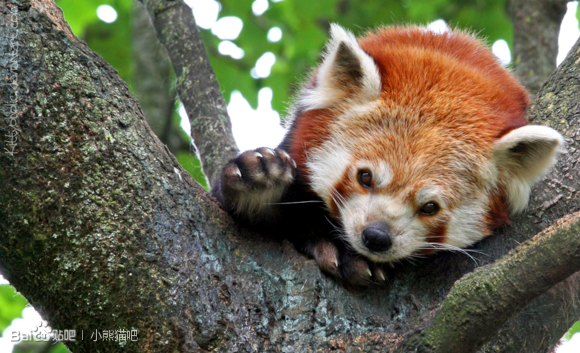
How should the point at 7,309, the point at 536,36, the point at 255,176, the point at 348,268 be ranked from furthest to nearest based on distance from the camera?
1. the point at 7,309
2. the point at 536,36
3. the point at 255,176
4. the point at 348,268

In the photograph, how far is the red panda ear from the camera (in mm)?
2771

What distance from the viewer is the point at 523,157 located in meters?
2.59

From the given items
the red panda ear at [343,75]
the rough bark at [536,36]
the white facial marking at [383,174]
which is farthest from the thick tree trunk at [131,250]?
the rough bark at [536,36]

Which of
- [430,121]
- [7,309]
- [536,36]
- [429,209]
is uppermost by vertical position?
[536,36]

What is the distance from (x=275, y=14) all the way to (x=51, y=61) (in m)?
4.45

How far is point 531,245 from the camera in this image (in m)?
1.55

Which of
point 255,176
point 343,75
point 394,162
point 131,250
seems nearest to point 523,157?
point 394,162

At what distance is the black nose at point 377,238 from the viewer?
101 inches

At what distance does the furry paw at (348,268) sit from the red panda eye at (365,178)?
15.4 inches

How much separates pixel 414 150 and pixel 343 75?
558 mm

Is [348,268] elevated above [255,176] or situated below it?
below

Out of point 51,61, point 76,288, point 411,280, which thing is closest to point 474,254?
point 411,280

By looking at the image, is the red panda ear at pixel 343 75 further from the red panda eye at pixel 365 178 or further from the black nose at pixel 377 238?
the black nose at pixel 377 238

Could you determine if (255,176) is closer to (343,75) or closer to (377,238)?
(377,238)
